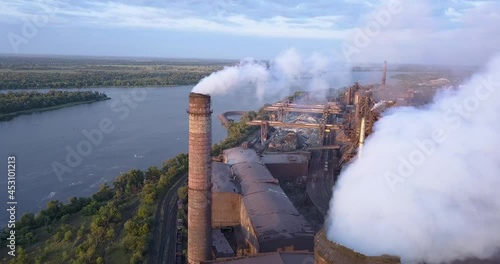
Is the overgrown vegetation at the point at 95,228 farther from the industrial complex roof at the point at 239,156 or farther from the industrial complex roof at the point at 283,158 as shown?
the industrial complex roof at the point at 283,158

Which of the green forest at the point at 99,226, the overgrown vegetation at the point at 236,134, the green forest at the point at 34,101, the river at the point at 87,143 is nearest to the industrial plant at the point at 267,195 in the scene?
the overgrown vegetation at the point at 236,134

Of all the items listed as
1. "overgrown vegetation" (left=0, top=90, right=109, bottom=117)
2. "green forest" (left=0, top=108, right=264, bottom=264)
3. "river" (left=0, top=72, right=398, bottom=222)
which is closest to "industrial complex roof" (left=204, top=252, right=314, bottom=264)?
"green forest" (left=0, top=108, right=264, bottom=264)

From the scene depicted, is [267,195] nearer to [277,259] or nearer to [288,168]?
[277,259]

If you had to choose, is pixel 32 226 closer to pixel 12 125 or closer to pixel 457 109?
pixel 457 109

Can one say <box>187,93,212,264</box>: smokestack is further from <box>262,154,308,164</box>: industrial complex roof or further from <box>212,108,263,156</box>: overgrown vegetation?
<box>212,108,263,156</box>: overgrown vegetation

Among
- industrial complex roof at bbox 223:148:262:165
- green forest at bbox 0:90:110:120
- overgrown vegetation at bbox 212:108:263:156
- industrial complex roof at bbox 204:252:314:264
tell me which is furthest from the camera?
green forest at bbox 0:90:110:120

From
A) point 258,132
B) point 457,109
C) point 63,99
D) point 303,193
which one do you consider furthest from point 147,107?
point 457,109
